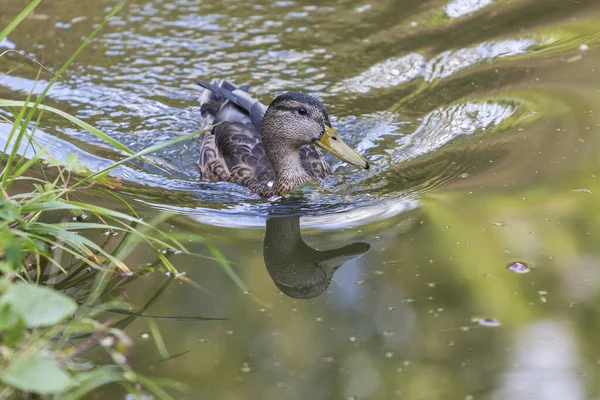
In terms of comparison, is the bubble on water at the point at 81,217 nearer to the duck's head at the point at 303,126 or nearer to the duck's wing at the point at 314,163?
the duck's head at the point at 303,126

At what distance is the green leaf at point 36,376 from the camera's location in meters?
2.92

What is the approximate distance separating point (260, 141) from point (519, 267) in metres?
2.60

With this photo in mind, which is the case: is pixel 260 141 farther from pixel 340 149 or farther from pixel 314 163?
pixel 340 149

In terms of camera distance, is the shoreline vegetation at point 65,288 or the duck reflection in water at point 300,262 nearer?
the shoreline vegetation at point 65,288

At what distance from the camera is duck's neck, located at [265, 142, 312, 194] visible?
591cm

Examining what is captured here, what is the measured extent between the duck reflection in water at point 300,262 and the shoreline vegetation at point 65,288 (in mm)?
339

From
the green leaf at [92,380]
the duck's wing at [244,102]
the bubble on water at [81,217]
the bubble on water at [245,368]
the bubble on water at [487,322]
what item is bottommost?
the duck's wing at [244,102]

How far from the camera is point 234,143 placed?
636cm

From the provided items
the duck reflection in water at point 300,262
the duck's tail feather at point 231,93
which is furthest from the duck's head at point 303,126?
the duck reflection in water at point 300,262

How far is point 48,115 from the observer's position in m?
6.76

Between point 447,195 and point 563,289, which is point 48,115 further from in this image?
point 563,289

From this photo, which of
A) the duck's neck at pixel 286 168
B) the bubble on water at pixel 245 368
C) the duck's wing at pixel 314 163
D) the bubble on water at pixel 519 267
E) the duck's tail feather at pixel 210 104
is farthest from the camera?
the duck's tail feather at pixel 210 104

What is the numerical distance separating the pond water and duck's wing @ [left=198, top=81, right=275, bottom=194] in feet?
0.50

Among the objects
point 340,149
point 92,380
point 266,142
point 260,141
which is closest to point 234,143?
point 260,141
